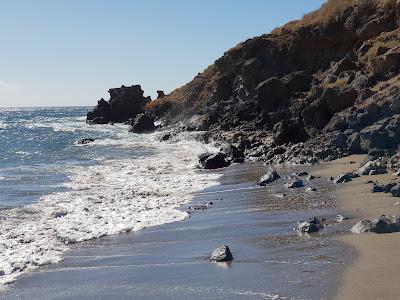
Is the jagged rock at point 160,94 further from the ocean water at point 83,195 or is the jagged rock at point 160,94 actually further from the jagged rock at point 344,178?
the jagged rock at point 344,178

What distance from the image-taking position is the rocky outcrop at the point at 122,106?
79.6 meters

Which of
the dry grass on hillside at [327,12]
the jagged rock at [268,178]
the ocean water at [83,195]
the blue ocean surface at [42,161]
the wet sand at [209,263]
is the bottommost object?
the blue ocean surface at [42,161]

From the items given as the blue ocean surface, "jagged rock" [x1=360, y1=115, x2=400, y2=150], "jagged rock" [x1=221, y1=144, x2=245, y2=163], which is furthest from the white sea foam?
"jagged rock" [x1=360, y1=115, x2=400, y2=150]

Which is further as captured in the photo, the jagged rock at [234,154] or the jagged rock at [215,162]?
the jagged rock at [234,154]

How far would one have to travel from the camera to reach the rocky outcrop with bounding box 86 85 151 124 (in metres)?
79.6

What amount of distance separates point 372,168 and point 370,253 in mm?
8558

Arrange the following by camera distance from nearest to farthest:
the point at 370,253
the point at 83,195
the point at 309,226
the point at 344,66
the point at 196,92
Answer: the point at 370,253
the point at 309,226
the point at 83,195
the point at 344,66
the point at 196,92

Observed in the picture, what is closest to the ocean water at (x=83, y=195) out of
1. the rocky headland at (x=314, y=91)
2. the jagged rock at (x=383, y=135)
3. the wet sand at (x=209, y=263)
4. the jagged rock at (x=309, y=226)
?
the wet sand at (x=209, y=263)

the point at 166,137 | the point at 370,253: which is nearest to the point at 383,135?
the point at 370,253

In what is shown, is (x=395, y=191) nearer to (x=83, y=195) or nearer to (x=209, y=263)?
(x=209, y=263)

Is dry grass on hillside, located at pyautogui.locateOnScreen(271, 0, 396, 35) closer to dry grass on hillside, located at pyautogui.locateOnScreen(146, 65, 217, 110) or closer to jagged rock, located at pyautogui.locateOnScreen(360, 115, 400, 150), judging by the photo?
dry grass on hillside, located at pyautogui.locateOnScreen(146, 65, 217, 110)

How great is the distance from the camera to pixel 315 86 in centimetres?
3406

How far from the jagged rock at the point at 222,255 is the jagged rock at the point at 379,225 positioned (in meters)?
2.64

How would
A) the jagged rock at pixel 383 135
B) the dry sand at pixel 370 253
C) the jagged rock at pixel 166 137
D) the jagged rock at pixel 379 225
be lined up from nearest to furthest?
1. the dry sand at pixel 370 253
2. the jagged rock at pixel 379 225
3. the jagged rock at pixel 383 135
4. the jagged rock at pixel 166 137
